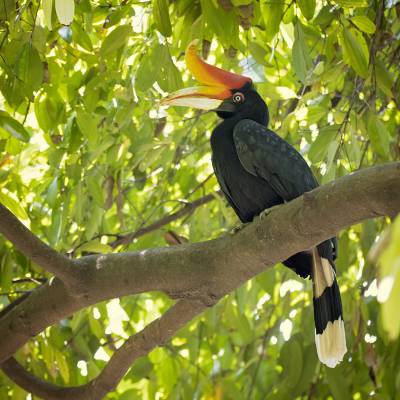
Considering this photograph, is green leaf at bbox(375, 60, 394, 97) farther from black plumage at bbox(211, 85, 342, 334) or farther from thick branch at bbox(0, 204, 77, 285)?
thick branch at bbox(0, 204, 77, 285)

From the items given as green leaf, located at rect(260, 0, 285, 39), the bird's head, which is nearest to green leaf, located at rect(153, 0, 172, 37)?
green leaf, located at rect(260, 0, 285, 39)

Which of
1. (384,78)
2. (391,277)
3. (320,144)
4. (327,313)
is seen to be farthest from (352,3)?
(391,277)

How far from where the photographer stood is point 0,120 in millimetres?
2887

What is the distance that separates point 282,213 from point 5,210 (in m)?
1.02

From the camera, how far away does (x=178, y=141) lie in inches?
155

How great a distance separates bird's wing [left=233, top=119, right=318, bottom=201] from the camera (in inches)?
129

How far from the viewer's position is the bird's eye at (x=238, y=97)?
153 inches

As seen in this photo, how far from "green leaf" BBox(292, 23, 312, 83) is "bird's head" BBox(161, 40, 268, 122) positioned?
0.76 metres

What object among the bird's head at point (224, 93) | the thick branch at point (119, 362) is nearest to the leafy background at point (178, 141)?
the bird's head at point (224, 93)

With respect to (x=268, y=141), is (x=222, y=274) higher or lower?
lower

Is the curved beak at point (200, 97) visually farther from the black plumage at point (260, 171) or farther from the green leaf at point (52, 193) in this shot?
the green leaf at point (52, 193)

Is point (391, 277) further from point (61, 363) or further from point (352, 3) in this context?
point (61, 363)

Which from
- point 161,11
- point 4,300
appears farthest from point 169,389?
point 161,11

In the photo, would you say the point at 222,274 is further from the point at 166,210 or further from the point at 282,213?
the point at 166,210
